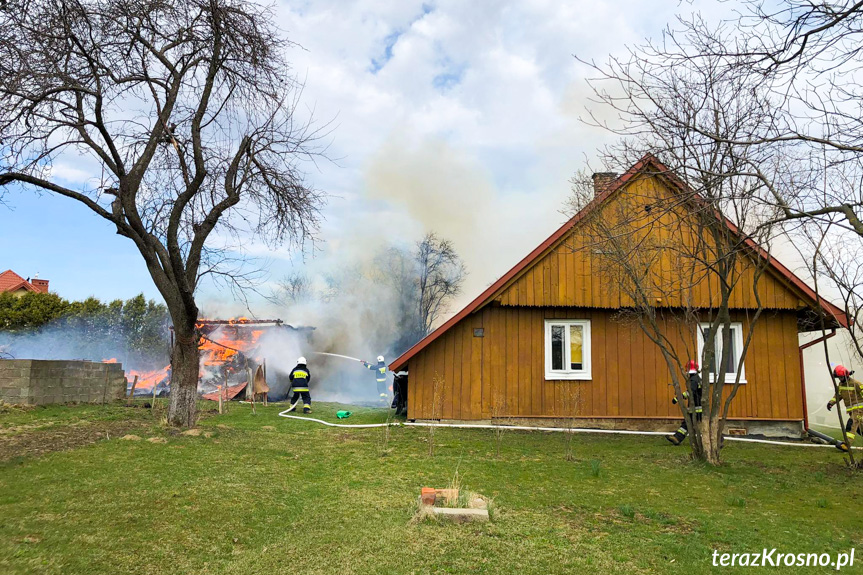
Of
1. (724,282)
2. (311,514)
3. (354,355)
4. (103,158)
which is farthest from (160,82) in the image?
(354,355)

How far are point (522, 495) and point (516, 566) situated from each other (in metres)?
2.43

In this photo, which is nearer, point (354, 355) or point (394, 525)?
point (394, 525)

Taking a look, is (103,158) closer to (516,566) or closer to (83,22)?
(83,22)

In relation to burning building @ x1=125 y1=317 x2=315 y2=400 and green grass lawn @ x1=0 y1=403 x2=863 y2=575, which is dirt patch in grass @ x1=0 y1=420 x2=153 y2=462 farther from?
burning building @ x1=125 y1=317 x2=315 y2=400

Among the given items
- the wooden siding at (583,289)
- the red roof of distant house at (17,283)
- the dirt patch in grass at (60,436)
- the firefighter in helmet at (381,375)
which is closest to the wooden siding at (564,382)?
the wooden siding at (583,289)

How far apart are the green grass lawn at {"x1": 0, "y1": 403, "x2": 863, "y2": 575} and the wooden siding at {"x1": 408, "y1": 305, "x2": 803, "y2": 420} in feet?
9.05

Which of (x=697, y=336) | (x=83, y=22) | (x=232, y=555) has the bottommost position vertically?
(x=232, y=555)

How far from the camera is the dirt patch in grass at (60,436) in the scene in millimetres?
8211

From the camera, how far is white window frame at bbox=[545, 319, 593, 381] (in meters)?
13.5

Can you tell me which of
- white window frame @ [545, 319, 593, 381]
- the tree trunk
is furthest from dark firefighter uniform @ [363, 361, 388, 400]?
the tree trunk

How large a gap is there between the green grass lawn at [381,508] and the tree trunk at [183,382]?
2.15 feet

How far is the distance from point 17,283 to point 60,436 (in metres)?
31.4

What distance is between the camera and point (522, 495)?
6910mm

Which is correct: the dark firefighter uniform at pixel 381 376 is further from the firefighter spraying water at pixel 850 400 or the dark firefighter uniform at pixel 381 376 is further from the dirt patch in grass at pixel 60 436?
the firefighter spraying water at pixel 850 400
